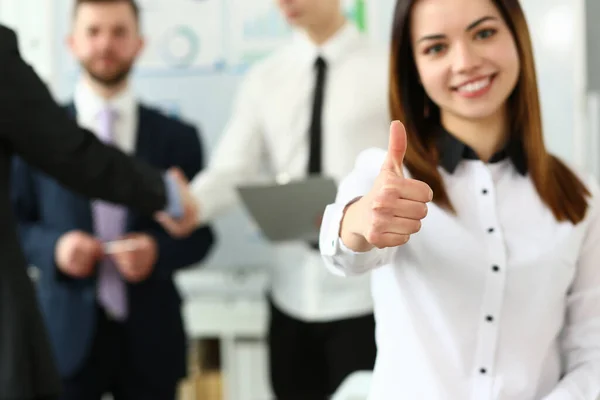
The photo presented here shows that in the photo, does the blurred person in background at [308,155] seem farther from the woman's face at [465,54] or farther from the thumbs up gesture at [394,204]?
the thumbs up gesture at [394,204]

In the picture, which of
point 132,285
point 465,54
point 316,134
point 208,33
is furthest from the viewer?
point 208,33

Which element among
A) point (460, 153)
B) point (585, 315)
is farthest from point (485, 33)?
point (585, 315)

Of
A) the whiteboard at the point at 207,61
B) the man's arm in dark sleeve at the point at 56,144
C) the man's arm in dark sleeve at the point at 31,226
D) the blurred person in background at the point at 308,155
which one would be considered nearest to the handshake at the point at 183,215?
the blurred person in background at the point at 308,155

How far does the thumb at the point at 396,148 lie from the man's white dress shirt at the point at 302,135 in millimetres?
813

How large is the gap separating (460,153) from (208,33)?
171cm

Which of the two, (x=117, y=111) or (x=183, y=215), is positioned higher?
(x=117, y=111)

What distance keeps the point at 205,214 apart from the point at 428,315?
101 centimetres

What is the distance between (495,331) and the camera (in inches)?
30.3

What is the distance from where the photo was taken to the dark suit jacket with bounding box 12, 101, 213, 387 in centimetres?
165

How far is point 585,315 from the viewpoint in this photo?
82cm

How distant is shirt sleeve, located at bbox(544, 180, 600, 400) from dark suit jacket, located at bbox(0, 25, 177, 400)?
0.83 meters

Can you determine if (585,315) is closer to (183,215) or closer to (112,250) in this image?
(183,215)

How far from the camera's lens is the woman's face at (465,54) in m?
0.74

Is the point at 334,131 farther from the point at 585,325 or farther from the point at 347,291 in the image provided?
the point at 585,325
